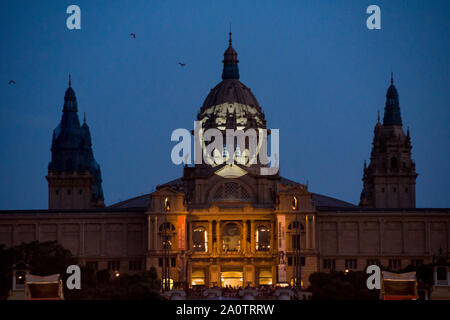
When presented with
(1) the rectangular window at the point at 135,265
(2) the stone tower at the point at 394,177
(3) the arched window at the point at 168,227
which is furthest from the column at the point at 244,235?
(2) the stone tower at the point at 394,177

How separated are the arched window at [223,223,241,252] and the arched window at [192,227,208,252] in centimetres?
297

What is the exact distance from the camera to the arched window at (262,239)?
17862cm

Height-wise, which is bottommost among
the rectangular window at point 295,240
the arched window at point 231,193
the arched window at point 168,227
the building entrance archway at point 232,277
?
the building entrance archway at point 232,277

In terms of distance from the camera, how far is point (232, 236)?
590ft

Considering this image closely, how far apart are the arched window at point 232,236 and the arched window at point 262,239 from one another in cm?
275

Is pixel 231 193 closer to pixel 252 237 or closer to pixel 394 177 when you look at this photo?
pixel 252 237

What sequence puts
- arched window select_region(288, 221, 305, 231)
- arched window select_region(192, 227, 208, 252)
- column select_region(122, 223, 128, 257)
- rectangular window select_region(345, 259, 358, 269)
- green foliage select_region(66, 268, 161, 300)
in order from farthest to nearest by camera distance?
column select_region(122, 223, 128, 257), rectangular window select_region(345, 259, 358, 269), arched window select_region(192, 227, 208, 252), arched window select_region(288, 221, 305, 231), green foliage select_region(66, 268, 161, 300)

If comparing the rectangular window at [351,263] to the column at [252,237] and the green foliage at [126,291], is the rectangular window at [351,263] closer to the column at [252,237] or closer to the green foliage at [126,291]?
the column at [252,237]

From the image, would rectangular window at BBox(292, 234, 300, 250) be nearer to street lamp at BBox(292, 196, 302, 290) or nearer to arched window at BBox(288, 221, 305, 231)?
street lamp at BBox(292, 196, 302, 290)

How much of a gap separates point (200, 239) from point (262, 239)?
8.94m

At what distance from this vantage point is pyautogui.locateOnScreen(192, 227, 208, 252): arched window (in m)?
178

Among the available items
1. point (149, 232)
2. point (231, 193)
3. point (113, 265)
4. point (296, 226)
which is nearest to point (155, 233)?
point (149, 232)

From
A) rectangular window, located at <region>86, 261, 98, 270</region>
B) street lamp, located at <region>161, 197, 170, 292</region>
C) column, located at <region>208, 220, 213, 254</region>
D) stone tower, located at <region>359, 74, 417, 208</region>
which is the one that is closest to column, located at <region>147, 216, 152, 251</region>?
street lamp, located at <region>161, 197, 170, 292</region>
